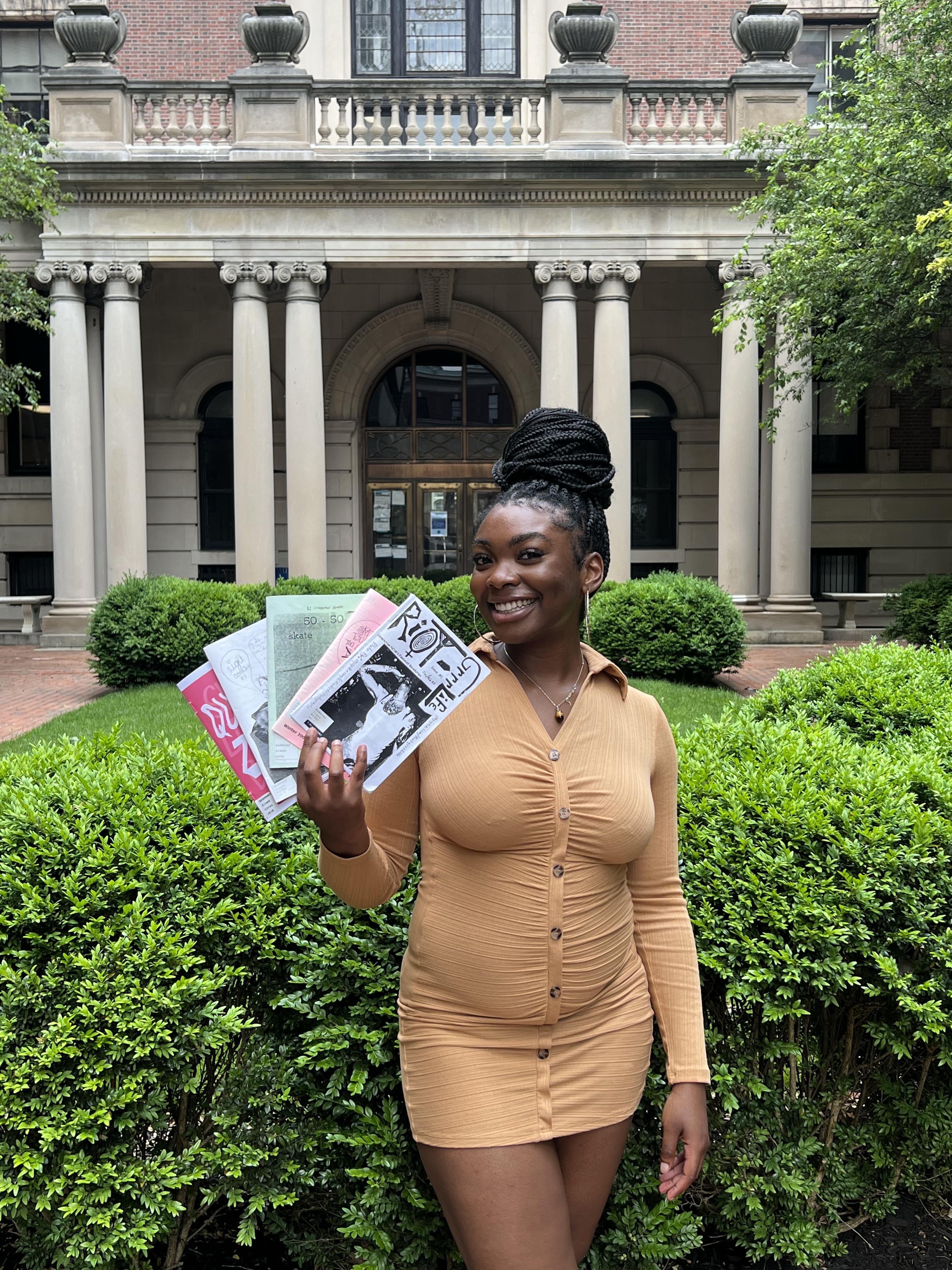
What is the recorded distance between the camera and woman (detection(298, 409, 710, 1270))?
223 centimetres

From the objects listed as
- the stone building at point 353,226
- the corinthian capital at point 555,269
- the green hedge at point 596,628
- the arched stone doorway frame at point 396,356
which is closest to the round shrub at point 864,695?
the green hedge at point 596,628

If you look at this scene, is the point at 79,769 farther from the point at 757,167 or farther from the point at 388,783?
the point at 757,167

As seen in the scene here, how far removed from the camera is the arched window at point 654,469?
955 inches

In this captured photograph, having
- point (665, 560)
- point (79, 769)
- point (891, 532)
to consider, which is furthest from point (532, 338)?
point (79, 769)

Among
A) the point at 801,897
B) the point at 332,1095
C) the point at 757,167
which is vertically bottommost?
the point at 332,1095

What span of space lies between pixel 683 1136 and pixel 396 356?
22704 millimetres

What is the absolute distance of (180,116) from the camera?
64.3 feet

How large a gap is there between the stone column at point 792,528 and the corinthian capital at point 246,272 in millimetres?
9479

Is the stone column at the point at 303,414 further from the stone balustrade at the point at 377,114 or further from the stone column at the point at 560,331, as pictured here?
the stone column at the point at 560,331

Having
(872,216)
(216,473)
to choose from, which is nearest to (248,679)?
(872,216)

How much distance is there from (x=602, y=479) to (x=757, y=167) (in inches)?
733

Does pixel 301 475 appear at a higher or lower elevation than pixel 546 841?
higher

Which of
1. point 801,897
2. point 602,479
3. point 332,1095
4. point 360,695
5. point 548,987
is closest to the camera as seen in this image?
point 360,695

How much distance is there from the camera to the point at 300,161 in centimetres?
1877
